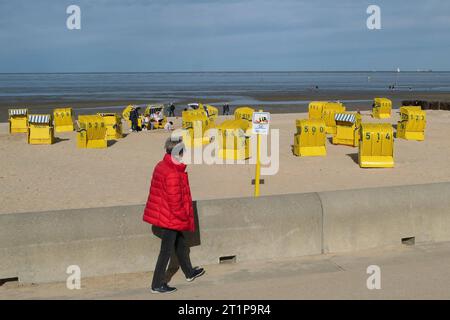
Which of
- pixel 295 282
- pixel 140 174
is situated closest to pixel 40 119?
pixel 140 174

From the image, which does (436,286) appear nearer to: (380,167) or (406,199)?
(406,199)

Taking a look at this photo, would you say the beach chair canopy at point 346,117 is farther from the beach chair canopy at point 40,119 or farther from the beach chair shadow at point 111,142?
the beach chair canopy at point 40,119

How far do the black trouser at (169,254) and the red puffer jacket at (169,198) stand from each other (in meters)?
0.15

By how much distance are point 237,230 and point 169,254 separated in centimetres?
119

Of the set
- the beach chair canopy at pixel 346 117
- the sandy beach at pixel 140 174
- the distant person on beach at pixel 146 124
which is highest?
the beach chair canopy at pixel 346 117

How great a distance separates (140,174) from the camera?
14375 millimetres

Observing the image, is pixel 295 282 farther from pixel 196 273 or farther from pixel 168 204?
pixel 168 204

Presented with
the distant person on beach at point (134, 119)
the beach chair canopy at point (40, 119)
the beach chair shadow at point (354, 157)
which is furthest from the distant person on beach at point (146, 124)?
the beach chair shadow at point (354, 157)

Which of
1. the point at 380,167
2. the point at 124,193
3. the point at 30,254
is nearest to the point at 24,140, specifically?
the point at 124,193

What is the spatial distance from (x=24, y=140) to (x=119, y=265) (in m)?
17.0

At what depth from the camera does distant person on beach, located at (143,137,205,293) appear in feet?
18.3

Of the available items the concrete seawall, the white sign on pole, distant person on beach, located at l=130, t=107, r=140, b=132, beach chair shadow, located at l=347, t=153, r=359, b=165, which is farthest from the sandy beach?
the concrete seawall

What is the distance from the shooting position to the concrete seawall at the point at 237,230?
6000 millimetres

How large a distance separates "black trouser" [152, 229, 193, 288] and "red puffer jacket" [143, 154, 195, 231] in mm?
147
